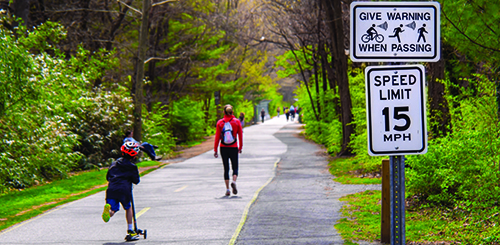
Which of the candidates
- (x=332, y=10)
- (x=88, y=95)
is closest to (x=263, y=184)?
(x=332, y=10)

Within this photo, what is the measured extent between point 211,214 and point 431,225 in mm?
3979

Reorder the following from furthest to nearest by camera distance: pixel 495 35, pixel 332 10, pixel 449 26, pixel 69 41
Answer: pixel 69 41 → pixel 332 10 → pixel 449 26 → pixel 495 35

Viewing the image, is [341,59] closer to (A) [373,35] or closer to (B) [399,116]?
(A) [373,35]

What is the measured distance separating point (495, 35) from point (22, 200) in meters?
10.9

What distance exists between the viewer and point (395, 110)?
12.8 ft

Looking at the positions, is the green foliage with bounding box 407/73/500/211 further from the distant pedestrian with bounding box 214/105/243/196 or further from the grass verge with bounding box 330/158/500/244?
the distant pedestrian with bounding box 214/105/243/196

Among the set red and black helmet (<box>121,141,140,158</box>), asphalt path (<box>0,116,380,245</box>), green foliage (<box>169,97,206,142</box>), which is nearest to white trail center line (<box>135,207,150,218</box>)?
asphalt path (<box>0,116,380,245</box>)

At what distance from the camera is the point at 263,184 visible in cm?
1482

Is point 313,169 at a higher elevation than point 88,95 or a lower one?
lower

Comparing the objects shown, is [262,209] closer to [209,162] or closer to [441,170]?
[441,170]

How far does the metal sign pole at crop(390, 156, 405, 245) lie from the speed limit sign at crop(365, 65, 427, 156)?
98 millimetres

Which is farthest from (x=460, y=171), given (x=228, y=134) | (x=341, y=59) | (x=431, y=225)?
(x=341, y=59)

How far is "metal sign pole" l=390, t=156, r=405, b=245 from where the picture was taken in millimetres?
3830

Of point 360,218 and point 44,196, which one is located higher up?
point 360,218
